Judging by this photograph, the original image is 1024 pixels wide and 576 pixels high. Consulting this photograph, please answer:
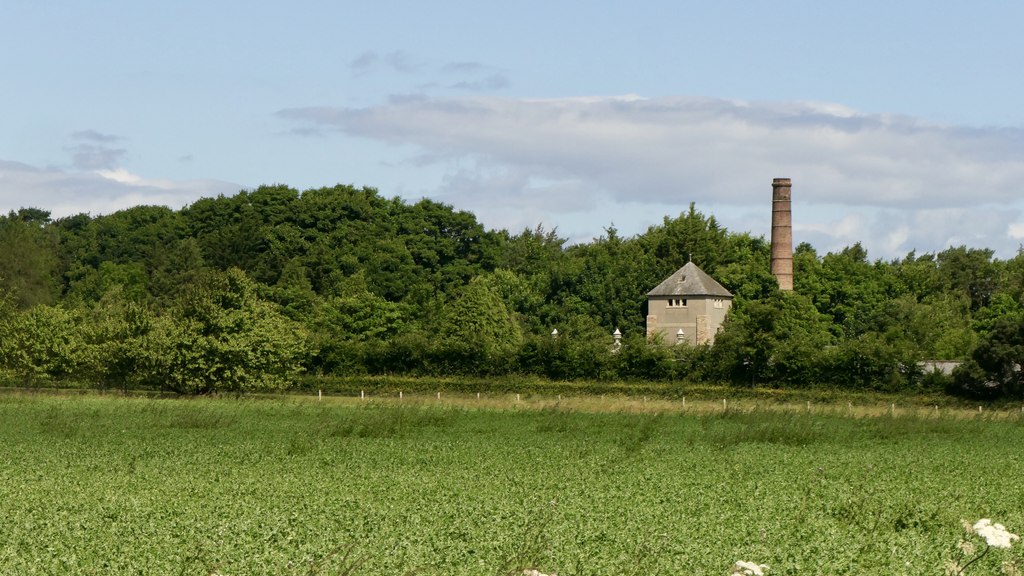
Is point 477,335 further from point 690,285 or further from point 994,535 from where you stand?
point 994,535

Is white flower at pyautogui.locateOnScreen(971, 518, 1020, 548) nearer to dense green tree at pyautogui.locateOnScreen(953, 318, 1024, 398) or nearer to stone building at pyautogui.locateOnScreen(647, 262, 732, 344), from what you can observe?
dense green tree at pyautogui.locateOnScreen(953, 318, 1024, 398)

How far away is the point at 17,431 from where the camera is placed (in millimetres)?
37938

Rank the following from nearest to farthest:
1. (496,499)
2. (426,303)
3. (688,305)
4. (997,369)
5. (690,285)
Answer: (496,499) < (997,369) < (426,303) < (688,305) < (690,285)

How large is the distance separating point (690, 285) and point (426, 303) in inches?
892

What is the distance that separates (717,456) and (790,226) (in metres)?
81.8

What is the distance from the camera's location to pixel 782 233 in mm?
108812

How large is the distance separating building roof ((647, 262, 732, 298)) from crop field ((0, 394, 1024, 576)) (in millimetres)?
66925

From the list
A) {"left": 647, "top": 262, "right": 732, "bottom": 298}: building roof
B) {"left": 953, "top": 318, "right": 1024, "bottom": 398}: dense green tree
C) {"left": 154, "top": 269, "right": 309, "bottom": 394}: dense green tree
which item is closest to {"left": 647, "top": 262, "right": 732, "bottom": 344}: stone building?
{"left": 647, "top": 262, "right": 732, "bottom": 298}: building roof

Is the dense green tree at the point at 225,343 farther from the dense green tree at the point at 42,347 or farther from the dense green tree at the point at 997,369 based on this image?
the dense green tree at the point at 997,369

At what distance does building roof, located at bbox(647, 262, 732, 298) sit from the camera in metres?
107

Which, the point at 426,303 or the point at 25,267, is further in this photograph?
the point at 25,267

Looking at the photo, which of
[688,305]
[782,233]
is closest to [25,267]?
[688,305]

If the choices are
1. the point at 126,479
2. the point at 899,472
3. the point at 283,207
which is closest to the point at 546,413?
the point at 899,472

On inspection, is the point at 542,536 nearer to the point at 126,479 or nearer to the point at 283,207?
the point at 126,479
